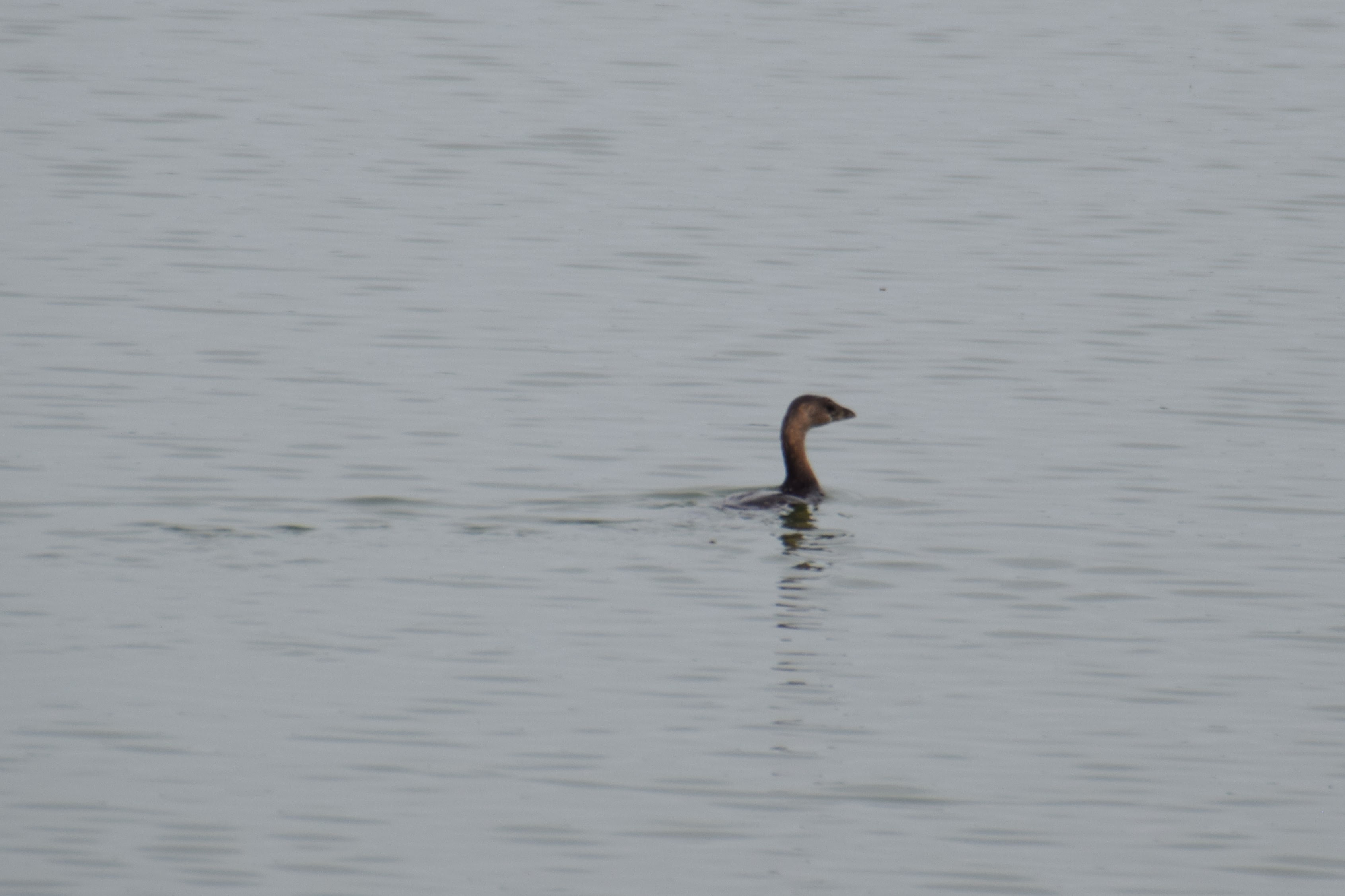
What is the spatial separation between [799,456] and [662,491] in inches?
39.4

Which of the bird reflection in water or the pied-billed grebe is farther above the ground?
the pied-billed grebe

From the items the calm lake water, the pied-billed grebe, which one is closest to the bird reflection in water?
the calm lake water

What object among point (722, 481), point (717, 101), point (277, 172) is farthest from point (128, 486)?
point (717, 101)

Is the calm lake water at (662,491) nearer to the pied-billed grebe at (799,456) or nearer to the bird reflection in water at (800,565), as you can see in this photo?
the bird reflection in water at (800,565)

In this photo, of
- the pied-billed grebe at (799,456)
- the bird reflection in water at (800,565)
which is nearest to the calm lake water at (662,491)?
A: the bird reflection in water at (800,565)

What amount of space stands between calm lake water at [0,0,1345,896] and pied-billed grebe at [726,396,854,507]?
0.79 feet

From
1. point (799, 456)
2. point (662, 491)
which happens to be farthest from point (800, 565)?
point (799, 456)

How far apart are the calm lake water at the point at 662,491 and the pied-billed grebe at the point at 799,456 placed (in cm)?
24

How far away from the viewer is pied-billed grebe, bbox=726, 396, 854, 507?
575 inches

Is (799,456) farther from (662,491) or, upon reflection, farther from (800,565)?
(800,565)

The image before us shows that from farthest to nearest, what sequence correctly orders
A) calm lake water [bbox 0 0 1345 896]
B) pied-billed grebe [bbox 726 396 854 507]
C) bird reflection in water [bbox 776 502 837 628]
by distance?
pied-billed grebe [bbox 726 396 854 507]
bird reflection in water [bbox 776 502 837 628]
calm lake water [bbox 0 0 1345 896]

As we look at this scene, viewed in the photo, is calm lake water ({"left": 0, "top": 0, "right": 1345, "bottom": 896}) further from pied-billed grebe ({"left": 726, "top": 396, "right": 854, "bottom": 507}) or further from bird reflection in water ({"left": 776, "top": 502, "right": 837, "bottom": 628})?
pied-billed grebe ({"left": 726, "top": 396, "right": 854, "bottom": 507})

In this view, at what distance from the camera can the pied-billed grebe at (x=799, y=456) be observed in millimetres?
14602

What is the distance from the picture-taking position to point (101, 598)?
39.2 ft
